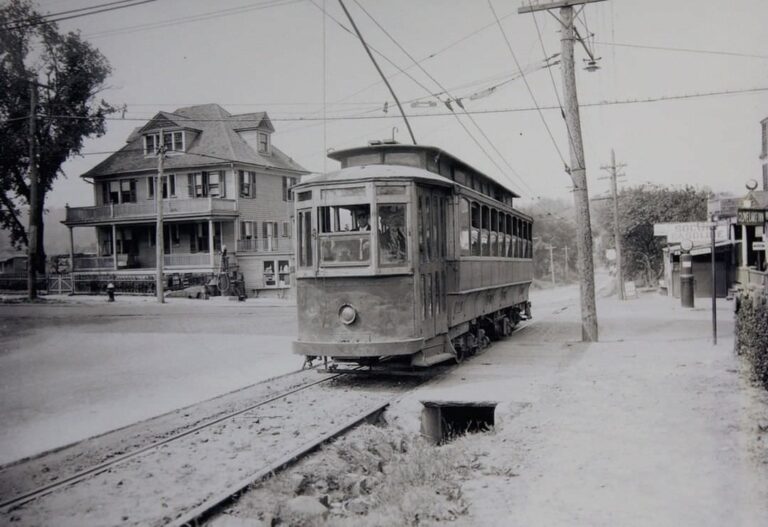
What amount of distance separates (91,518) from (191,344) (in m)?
10.6

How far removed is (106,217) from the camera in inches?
475

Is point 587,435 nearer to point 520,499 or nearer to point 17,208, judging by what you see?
point 520,499

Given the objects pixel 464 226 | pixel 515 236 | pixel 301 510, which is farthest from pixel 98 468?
pixel 515 236

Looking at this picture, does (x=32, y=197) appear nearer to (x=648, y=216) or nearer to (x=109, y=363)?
(x=109, y=363)

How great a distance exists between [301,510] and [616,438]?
3360 millimetres

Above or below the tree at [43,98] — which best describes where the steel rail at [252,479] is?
below

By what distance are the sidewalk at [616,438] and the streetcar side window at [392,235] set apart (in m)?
1.96

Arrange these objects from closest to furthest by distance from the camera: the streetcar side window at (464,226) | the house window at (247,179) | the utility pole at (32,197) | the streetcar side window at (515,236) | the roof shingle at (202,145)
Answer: the utility pole at (32,197) → the roof shingle at (202,145) → the streetcar side window at (464,226) → the house window at (247,179) → the streetcar side window at (515,236)

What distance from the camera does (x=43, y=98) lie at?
579 centimetres

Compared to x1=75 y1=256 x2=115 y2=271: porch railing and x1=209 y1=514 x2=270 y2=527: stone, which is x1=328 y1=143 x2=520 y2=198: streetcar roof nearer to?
x1=75 y1=256 x2=115 y2=271: porch railing

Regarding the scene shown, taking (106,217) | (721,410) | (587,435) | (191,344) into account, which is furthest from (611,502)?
(191,344)

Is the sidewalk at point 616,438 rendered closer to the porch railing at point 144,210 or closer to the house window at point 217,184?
the house window at point 217,184

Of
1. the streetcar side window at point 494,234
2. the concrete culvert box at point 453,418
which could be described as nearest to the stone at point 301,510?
the concrete culvert box at point 453,418

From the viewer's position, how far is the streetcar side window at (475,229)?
12.6 m
